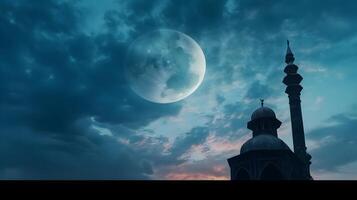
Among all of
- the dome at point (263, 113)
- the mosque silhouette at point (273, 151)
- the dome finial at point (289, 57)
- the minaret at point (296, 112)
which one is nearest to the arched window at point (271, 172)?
the mosque silhouette at point (273, 151)

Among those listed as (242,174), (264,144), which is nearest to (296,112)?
(264,144)

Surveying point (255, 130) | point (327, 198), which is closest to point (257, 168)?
point (255, 130)

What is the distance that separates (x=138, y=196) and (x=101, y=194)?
694 mm

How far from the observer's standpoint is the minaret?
142 ft

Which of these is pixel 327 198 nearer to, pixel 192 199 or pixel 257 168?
pixel 192 199

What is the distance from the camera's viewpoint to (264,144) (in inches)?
1554

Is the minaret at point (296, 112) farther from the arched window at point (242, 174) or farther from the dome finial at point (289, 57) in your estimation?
the arched window at point (242, 174)

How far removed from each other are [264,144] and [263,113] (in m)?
6.62

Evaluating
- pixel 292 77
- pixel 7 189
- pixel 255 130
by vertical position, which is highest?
pixel 292 77

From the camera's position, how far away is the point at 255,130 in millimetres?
45031

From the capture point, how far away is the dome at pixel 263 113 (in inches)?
1763

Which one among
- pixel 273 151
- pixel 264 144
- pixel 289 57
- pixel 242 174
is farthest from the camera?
pixel 289 57

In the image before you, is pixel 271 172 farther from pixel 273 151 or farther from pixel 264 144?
pixel 264 144

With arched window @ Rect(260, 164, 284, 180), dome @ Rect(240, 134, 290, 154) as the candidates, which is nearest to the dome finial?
dome @ Rect(240, 134, 290, 154)
